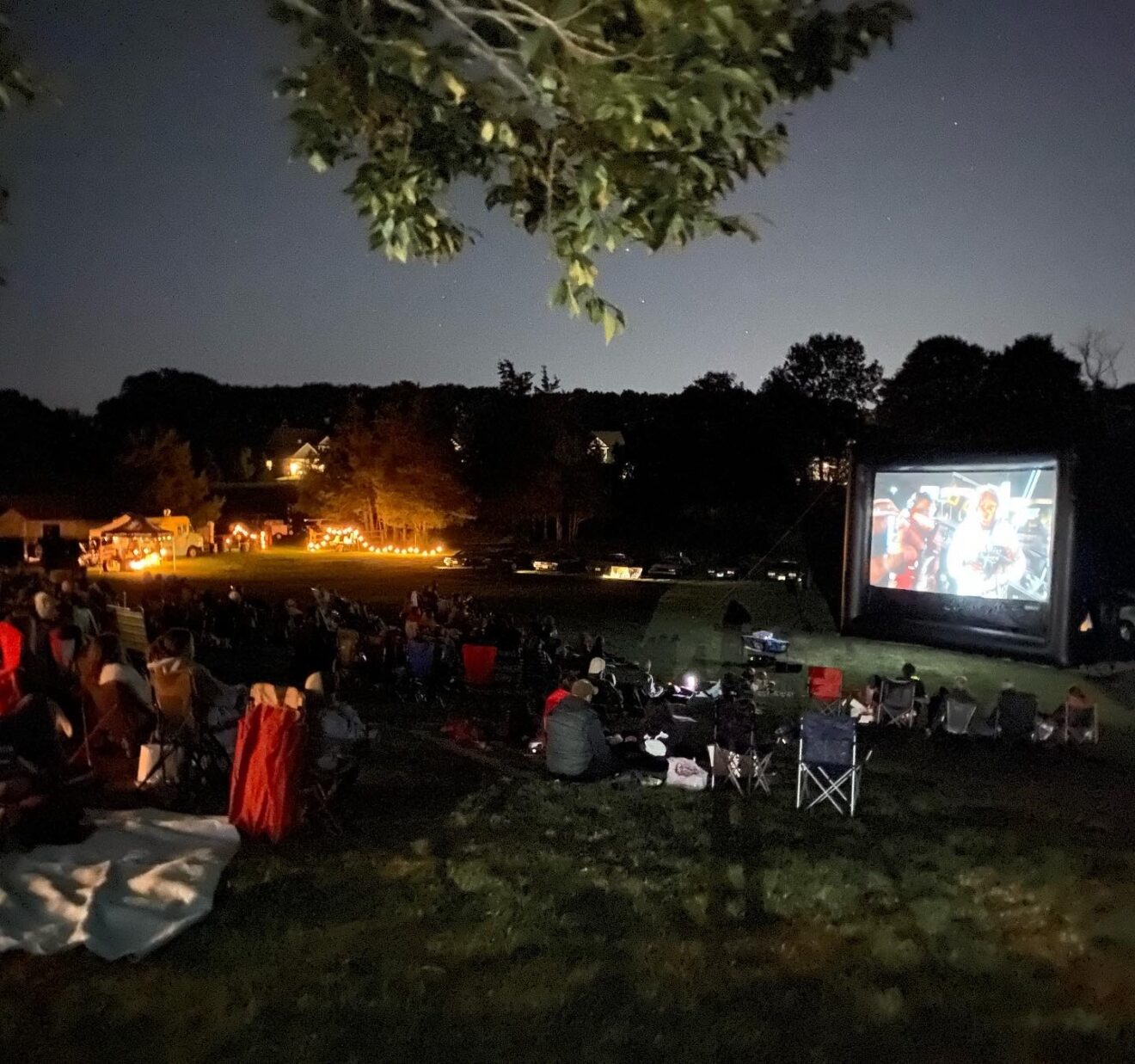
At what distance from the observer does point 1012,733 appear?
965 cm

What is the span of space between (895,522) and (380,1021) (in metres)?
13.3

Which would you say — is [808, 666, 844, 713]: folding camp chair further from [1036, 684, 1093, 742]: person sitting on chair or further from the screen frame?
the screen frame

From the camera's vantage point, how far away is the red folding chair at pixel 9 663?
7.20 m

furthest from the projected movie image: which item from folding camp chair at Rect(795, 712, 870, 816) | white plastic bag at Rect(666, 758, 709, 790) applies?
white plastic bag at Rect(666, 758, 709, 790)

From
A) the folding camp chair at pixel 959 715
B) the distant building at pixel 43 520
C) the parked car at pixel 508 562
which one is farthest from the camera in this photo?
the distant building at pixel 43 520

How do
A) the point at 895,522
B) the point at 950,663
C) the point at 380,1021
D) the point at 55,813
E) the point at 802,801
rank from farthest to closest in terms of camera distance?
the point at 895,522 < the point at 950,663 < the point at 802,801 < the point at 55,813 < the point at 380,1021

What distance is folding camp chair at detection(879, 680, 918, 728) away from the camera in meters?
10.4

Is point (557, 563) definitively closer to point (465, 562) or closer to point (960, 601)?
point (465, 562)

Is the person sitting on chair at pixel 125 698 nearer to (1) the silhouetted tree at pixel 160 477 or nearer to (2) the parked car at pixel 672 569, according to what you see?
(2) the parked car at pixel 672 569

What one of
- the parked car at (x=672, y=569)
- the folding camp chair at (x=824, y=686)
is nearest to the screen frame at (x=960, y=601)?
the folding camp chair at (x=824, y=686)

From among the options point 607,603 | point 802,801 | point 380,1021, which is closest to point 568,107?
point 380,1021

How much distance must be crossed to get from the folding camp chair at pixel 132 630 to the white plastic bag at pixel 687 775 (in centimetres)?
657

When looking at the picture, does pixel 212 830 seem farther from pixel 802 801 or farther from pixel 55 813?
pixel 802 801

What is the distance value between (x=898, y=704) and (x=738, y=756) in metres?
3.77
